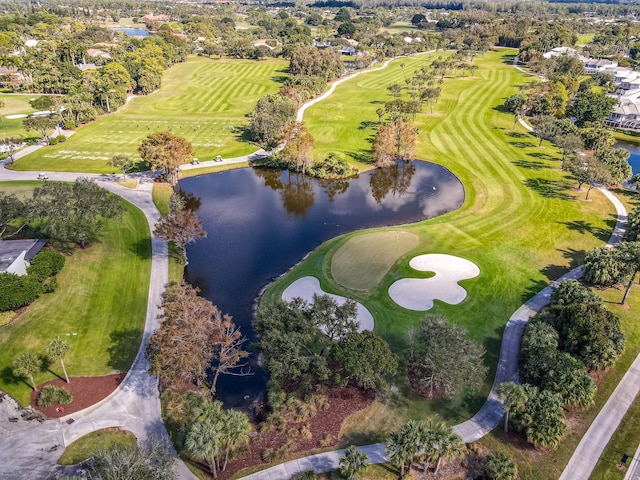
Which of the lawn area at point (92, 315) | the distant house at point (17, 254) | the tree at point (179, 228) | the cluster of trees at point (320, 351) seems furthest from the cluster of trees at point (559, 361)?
the distant house at point (17, 254)

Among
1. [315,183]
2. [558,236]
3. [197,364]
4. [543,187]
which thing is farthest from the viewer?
[315,183]

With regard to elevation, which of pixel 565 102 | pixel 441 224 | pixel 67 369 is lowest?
pixel 67 369

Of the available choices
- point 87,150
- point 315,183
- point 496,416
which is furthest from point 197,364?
point 87,150

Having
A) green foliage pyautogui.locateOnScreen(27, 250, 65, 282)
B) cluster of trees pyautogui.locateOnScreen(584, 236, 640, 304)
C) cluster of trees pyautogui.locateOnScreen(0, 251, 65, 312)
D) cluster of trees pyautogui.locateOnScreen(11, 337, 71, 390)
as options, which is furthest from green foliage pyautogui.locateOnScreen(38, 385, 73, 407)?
cluster of trees pyautogui.locateOnScreen(584, 236, 640, 304)

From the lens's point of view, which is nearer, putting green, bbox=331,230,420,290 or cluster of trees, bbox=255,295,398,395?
cluster of trees, bbox=255,295,398,395

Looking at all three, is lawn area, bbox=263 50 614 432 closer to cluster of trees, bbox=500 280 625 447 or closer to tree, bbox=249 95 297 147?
cluster of trees, bbox=500 280 625 447

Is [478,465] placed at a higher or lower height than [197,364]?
lower

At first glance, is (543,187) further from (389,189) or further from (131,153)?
(131,153)
